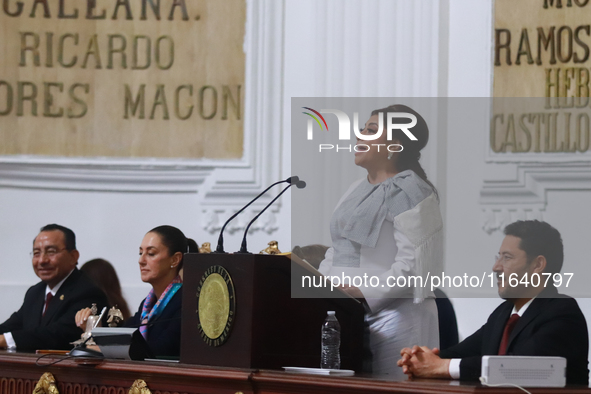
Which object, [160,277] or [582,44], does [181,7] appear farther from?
[160,277]

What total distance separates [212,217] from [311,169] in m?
0.83

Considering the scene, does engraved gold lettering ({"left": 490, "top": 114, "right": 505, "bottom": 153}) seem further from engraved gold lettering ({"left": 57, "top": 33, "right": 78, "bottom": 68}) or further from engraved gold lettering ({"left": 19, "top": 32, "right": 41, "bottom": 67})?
engraved gold lettering ({"left": 19, "top": 32, "right": 41, "bottom": 67})

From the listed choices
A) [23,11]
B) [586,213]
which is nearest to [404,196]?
[586,213]

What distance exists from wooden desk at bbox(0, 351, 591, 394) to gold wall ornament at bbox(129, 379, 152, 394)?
0.05 feet

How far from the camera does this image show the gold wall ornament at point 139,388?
325 cm

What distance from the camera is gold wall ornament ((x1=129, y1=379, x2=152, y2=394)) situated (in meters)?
3.25

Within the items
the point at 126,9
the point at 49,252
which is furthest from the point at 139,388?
the point at 126,9

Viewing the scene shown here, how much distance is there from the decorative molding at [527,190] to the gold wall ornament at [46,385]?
10.2 ft

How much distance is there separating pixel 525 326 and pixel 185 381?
119cm

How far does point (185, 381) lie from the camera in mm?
3123

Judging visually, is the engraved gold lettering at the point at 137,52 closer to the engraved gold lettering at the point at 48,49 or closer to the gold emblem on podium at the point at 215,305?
the engraved gold lettering at the point at 48,49

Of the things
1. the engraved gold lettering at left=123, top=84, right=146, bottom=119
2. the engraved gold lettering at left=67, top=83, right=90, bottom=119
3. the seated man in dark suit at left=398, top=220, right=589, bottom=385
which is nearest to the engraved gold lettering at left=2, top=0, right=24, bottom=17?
the engraved gold lettering at left=67, top=83, right=90, bottom=119

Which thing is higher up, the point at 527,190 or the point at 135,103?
the point at 135,103

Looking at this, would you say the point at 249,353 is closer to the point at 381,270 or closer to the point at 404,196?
the point at 381,270
